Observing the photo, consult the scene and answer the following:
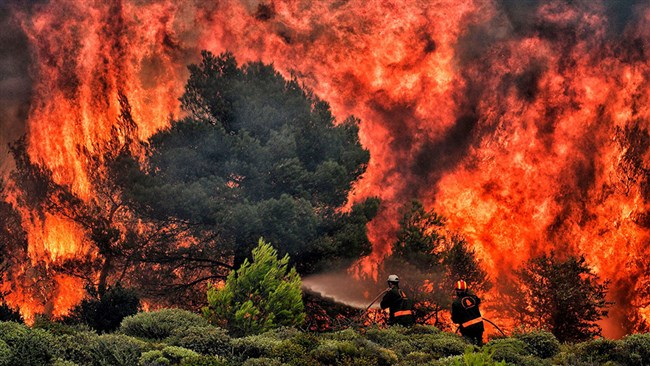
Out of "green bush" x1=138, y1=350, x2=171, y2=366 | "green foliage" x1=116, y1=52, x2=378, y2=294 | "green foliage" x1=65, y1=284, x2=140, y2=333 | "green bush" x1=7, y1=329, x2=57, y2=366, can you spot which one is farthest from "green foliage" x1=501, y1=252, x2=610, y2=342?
"green bush" x1=7, y1=329, x2=57, y2=366

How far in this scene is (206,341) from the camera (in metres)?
17.3

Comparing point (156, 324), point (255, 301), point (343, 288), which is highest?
point (343, 288)

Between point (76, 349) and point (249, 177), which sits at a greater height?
point (249, 177)

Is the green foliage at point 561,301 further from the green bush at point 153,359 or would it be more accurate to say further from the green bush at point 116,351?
the green bush at point 153,359

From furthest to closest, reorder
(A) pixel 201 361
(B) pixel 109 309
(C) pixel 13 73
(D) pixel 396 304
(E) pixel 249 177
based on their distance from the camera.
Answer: (C) pixel 13 73, (E) pixel 249 177, (B) pixel 109 309, (D) pixel 396 304, (A) pixel 201 361

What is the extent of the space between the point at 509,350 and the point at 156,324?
7715mm

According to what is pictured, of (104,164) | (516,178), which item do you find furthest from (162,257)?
(516,178)

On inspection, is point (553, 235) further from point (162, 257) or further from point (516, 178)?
point (162, 257)

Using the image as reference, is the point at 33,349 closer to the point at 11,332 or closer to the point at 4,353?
the point at 11,332

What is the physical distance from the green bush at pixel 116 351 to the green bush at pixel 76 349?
0.32 ft

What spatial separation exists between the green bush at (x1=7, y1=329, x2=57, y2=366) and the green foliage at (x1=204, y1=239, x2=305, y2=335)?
5517mm

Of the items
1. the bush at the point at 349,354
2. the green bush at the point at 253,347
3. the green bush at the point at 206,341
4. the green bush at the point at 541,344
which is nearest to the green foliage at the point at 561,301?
the green bush at the point at 541,344

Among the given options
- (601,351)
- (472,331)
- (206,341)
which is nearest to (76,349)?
(206,341)

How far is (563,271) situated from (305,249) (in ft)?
34.0
